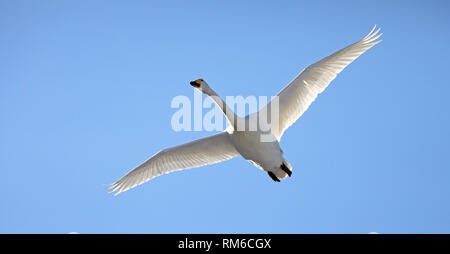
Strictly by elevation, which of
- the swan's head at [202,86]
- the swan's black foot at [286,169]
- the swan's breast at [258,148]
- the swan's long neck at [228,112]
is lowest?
the swan's black foot at [286,169]

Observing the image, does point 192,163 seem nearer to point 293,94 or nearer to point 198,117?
point 198,117

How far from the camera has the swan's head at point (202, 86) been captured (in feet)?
46.5

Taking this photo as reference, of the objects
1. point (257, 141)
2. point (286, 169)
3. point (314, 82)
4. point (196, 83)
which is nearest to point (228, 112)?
point (257, 141)

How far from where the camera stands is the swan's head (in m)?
14.2

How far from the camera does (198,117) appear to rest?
1451 cm

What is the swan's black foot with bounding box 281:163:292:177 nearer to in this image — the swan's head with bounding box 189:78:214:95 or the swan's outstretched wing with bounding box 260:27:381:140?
the swan's outstretched wing with bounding box 260:27:381:140

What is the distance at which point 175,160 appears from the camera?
51.8 feet

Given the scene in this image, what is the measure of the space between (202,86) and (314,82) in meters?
3.19

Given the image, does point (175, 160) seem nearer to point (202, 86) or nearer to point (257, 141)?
point (202, 86)

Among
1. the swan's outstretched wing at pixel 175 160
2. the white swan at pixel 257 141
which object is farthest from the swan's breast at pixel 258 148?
the swan's outstretched wing at pixel 175 160

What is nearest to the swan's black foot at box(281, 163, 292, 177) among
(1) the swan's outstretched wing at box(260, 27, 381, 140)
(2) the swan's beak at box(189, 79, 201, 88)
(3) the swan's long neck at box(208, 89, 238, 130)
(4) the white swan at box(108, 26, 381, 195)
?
(4) the white swan at box(108, 26, 381, 195)

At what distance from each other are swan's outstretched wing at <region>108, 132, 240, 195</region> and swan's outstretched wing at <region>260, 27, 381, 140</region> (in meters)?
1.90

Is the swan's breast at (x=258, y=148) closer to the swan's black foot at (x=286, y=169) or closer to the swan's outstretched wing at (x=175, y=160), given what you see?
the swan's black foot at (x=286, y=169)

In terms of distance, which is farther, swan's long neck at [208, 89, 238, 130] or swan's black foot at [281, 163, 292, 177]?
swan's black foot at [281, 163, 292, 177]
